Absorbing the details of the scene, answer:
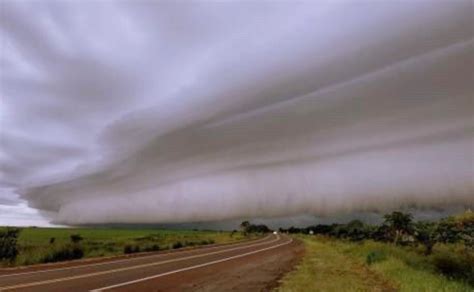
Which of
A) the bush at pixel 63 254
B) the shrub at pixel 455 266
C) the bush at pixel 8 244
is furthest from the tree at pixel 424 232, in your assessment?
the bush at pixel 8 244

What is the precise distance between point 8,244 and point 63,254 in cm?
319

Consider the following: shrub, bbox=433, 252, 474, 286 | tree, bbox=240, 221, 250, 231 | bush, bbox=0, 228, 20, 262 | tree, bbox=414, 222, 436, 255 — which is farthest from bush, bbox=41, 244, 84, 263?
tree, bbox=240, 221, 250, 231

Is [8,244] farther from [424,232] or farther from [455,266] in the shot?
[424,232]

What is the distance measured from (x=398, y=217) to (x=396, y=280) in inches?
2091

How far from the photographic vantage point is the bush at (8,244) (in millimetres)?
27594

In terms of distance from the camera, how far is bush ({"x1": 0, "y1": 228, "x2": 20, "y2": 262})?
27.6 meters

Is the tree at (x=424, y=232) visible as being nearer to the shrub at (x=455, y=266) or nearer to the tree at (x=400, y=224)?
the tree at (x=400, y=224)

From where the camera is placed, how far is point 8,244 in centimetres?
2816

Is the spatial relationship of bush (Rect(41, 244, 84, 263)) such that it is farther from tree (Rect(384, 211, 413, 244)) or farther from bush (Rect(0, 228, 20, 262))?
tree (Rect(384, 211, 413, 244))

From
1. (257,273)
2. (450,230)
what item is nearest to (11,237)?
(257,273)

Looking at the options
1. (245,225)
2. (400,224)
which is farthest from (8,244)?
(245,225)

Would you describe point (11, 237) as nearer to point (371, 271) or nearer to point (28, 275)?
point (28, 275)

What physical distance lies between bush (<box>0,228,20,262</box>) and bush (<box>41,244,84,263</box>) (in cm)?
175

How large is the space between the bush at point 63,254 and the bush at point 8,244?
1752 millimetres
